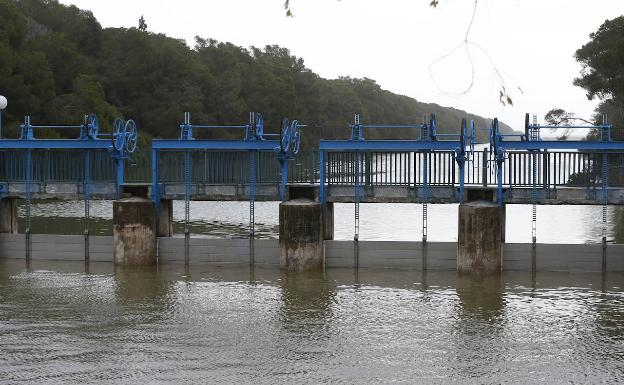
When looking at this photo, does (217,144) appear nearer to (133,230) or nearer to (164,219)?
(164,219)

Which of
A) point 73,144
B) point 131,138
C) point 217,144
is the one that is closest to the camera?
point 217,144

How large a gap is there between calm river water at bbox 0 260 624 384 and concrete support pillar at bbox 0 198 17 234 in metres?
3.71

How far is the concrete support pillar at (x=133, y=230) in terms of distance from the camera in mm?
28906

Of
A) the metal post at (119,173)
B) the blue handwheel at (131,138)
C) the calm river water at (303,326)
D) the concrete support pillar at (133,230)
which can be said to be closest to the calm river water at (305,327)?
the calm river water at (303,326)

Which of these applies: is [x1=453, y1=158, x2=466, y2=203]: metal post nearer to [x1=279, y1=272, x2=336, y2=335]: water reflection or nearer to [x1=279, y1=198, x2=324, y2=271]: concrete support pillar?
[x1=279, y1=198, x2=324, y2=271]: concrete support pillar

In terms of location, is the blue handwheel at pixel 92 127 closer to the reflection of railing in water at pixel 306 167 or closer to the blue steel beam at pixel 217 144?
the blue steel beam at pixel 217 144

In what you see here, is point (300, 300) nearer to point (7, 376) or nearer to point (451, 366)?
point (451, 366)

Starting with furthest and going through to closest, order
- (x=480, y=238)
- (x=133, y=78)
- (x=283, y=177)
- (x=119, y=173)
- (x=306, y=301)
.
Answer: (x=133, y=78) → (x=119, y=173) → (x=283, y=177) → (x=480, y=238) → (x=306, y=301)

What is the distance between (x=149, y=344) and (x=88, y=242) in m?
11.7

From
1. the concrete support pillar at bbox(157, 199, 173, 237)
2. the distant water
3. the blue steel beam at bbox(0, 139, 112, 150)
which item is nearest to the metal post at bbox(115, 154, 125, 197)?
the blue steel beam at bbox(0, 139, 112, 150)

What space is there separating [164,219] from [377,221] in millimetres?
17146

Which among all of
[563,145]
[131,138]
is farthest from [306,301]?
[131,138]

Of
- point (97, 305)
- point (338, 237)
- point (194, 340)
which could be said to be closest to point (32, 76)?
point (338, 237)

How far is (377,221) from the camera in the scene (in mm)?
45812
